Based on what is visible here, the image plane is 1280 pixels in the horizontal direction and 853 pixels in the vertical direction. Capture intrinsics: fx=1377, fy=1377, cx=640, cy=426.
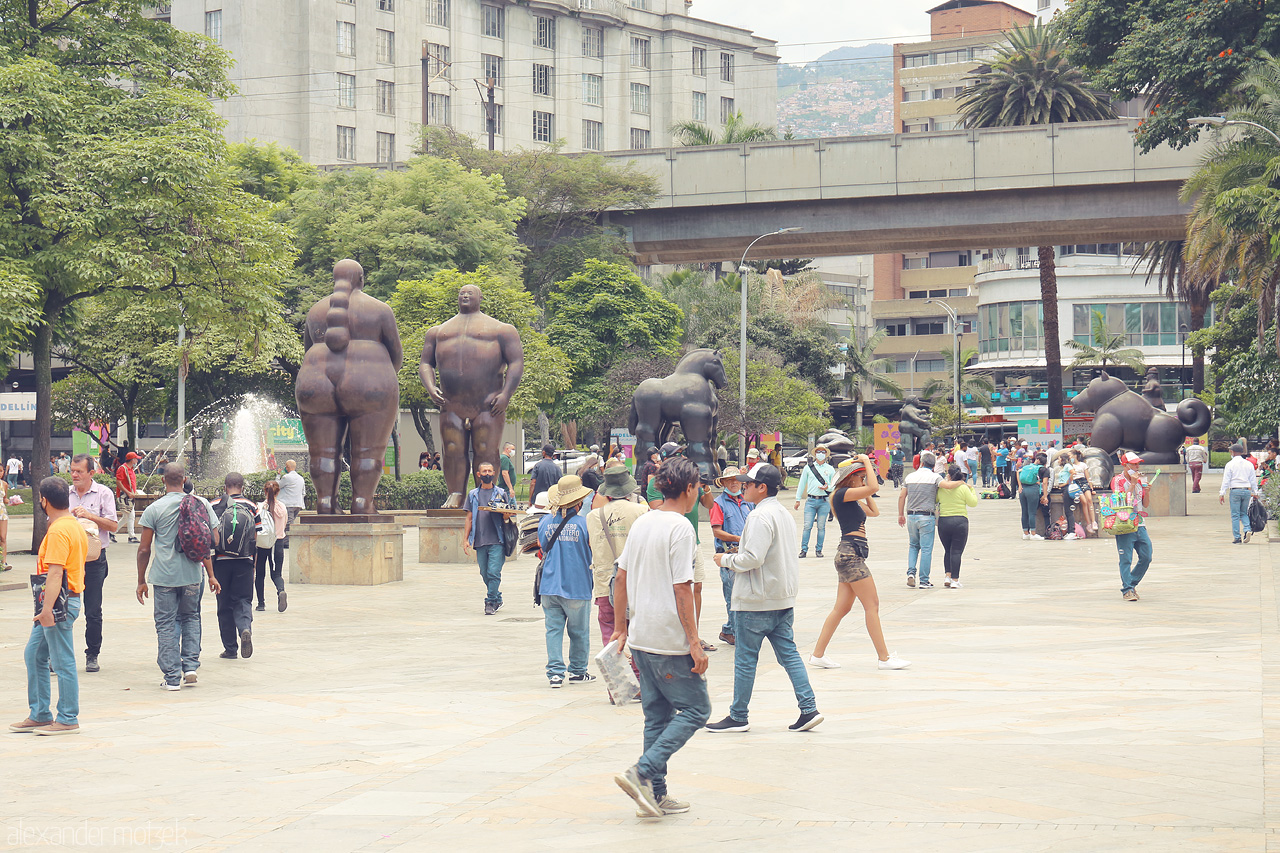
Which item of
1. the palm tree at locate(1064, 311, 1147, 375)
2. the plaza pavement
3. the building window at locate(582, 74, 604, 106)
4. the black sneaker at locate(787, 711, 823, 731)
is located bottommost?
the plaza pavement

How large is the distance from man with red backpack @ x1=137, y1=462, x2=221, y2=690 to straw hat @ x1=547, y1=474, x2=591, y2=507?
2.53 metres

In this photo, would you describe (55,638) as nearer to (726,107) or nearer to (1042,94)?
(1042,94)

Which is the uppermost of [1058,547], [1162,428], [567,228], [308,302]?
[567,228]

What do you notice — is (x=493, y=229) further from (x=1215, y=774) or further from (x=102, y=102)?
(x=1215, y=774)

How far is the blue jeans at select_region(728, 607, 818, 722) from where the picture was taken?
8203mm

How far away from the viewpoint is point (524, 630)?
13.0m

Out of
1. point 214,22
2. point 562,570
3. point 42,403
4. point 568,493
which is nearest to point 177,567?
point 562,570

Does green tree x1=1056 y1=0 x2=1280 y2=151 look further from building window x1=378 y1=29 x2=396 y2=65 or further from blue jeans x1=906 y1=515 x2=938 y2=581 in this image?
building window x1=378 y1=29 x2=396 y2=65

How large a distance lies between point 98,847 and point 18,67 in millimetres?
16243

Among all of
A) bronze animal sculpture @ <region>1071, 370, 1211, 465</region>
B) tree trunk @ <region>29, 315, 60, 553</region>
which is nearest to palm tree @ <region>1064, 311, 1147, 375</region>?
bronze animal sculpture @ <region>1071, 370, 1211, 465</region>

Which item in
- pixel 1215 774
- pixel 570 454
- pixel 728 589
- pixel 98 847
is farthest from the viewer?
pixel 570 454

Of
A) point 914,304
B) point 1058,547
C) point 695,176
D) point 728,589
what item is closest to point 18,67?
point 728,589

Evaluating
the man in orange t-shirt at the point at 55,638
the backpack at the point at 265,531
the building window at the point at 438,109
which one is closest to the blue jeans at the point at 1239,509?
the backpack at the point at 265,531

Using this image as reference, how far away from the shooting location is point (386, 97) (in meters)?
75.4
